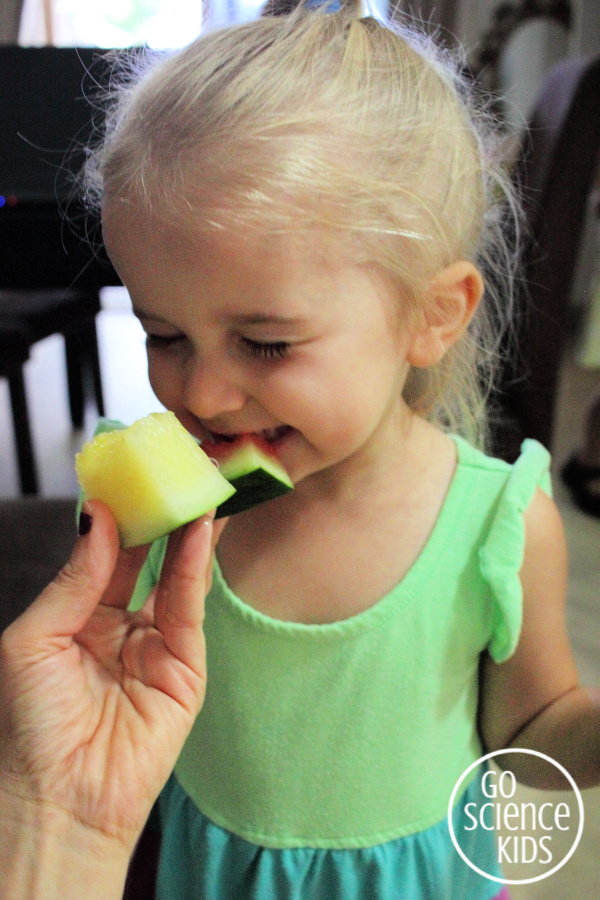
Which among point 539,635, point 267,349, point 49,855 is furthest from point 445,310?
point 49,855

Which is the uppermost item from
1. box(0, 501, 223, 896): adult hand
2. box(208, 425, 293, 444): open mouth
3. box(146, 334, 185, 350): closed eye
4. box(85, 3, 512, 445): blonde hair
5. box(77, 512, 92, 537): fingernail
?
box(85, 3, 512, 445): blonde hair

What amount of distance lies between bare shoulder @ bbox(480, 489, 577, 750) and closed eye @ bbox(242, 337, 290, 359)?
0.25 meters

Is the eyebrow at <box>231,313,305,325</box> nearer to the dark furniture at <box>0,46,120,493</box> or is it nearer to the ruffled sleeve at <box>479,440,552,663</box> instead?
the dark furniture at <box>0,46,120,493</box>

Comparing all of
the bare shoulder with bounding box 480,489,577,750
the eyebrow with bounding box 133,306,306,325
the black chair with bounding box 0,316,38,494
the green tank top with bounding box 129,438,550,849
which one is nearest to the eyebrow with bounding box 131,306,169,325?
the eyebrow with bounding box 133,306,306,325

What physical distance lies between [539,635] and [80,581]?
14.1 inches

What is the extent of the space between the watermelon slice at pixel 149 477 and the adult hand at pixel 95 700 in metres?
0.01

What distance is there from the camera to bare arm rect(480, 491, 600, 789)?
0.54 meters

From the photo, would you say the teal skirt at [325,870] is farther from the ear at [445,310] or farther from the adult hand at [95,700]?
the ear at [445,310]

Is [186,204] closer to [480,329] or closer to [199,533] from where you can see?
[199,533]

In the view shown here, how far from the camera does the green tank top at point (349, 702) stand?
0.56 meters

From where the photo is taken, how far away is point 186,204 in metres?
0.42

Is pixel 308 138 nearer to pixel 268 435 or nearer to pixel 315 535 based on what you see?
pixel 268 435

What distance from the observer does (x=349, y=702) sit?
1.84 ft

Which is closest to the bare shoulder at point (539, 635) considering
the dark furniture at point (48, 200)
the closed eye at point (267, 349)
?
the closed eye at point (267, 349)
